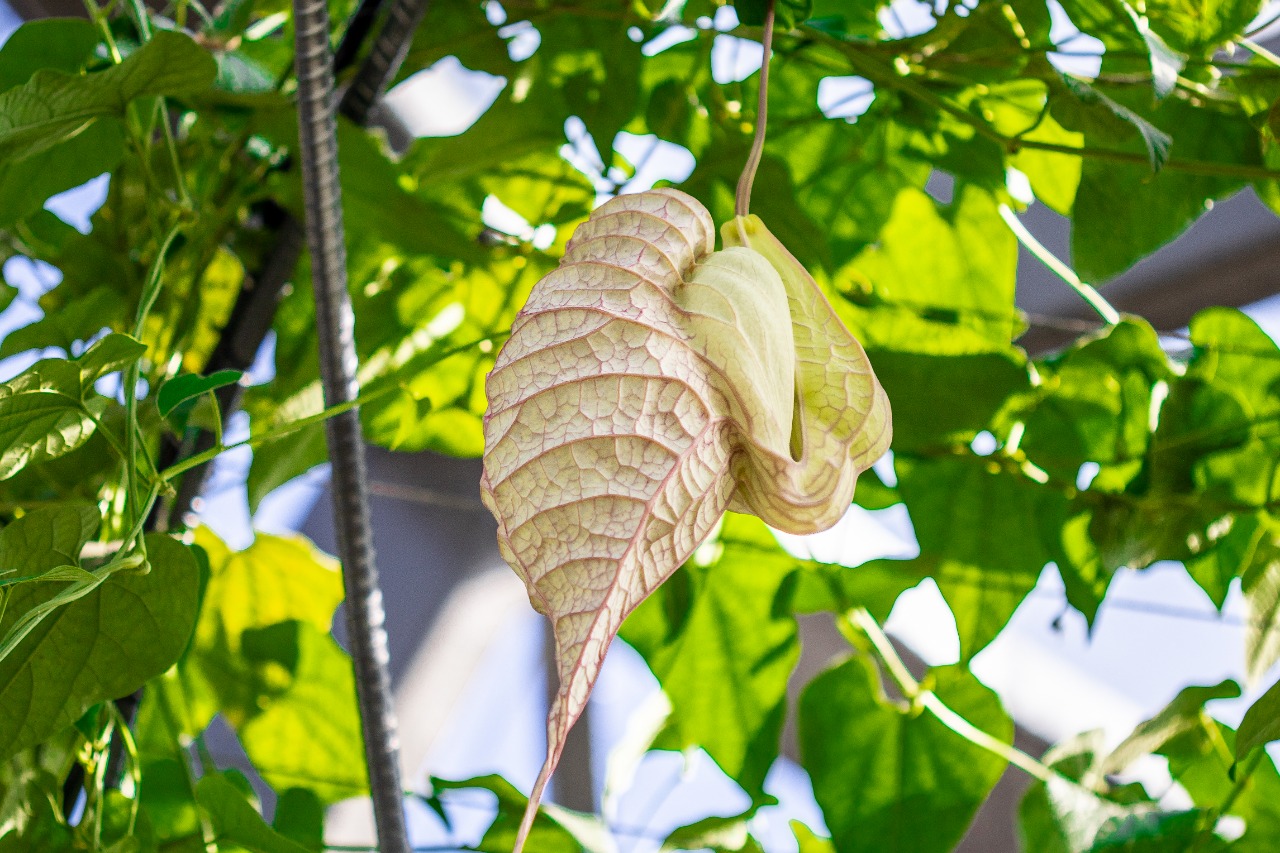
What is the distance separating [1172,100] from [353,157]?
264 mm

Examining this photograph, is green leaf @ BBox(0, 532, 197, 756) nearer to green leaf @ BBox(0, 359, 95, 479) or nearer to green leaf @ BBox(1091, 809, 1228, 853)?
green leaf @ BBox(0, 359, 95, 479)

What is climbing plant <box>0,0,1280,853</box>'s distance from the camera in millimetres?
352

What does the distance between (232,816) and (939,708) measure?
26 centimetres

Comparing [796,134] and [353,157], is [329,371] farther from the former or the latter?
[796,134]

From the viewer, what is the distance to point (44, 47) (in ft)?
1.11

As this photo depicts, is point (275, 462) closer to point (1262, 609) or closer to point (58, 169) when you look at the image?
point (58, 169)

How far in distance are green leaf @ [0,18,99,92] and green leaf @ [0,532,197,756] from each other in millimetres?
162

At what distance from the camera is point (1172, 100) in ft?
1.20

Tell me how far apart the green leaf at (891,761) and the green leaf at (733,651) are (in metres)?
0.02

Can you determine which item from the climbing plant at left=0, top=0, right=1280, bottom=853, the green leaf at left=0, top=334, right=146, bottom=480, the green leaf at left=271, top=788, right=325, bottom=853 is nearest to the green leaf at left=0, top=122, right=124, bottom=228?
the climbing plant at left=0, top=0, right=1280, bottom=853

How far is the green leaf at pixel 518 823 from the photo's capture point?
16.0 inches

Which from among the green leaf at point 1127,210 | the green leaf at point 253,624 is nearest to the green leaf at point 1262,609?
the green leaf at point 1127,210

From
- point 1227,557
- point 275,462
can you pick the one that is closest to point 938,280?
point 1227,557

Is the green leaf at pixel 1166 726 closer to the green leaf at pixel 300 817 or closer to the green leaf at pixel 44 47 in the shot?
the green leaf at pixel 300 817
